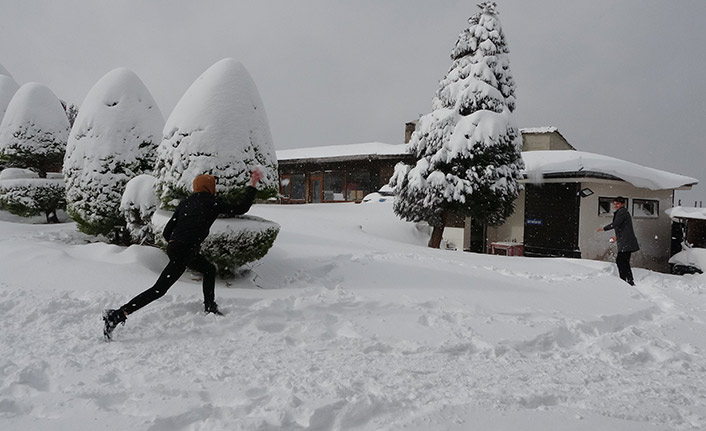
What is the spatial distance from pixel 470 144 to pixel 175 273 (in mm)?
10106

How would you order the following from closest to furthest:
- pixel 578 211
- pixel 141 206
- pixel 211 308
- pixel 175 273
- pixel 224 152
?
1. pixel 175 273
2. pixel 211 308
3. pixel 224 152
4. pixel 141 206
5. pixel 578 211

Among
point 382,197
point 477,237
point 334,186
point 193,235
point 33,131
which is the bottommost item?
point 477,237

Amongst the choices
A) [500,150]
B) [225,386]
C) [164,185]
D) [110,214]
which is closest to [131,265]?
[164,185]

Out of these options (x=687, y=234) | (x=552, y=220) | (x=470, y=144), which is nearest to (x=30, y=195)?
(x=470, y=144)

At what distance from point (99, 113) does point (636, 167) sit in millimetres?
17350

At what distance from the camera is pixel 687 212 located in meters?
16.0

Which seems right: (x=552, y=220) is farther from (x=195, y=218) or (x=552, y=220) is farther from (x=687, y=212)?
(x=195, y=218)

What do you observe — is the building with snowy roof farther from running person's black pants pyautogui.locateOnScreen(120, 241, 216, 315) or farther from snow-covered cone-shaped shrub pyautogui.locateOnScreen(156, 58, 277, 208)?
running person's black pants pyautogui.locateOnScreen(120, 241, 216, 315)

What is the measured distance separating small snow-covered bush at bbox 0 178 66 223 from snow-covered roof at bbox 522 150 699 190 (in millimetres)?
14893

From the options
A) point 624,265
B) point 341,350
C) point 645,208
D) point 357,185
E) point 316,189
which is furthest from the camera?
point 316,189

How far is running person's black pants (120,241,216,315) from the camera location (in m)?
3.94

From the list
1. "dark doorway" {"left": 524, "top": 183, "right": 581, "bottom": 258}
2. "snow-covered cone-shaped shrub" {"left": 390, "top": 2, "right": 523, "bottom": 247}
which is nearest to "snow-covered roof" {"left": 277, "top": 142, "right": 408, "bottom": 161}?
"snow-covered cone-shaped shrub" {"left": 390, "top": 2, "right": 523, "bottom": 247}

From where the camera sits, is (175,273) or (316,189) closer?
(175,273)

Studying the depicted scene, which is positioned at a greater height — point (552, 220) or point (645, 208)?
point (645, 208)
